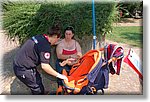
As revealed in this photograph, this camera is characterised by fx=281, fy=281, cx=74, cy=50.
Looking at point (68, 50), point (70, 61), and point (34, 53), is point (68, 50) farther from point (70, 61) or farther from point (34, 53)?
point (34, 53)

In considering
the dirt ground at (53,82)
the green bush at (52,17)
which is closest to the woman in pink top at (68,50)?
the green bush at (52,17)

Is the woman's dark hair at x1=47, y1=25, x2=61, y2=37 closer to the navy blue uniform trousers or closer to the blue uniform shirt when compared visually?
the blue uniform shirt

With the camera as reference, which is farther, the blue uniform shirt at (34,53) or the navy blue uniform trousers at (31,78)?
the navy blue uniform trousers at (31,78)

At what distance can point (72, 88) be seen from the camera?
3.35 meters

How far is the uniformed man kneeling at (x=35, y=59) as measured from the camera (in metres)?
3.18

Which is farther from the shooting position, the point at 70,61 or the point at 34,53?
the point at 70,61

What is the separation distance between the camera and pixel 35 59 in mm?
3258

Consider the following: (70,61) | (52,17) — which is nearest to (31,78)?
(70,61)

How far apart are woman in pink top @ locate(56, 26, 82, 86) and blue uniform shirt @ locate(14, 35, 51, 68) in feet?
0.98

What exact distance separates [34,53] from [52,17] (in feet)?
2.03

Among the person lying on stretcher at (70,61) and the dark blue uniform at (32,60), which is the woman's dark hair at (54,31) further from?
the person lying on stretcher at (70,61)

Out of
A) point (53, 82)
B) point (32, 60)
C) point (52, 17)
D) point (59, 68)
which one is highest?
point (52, 17)

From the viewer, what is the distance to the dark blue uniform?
318cm

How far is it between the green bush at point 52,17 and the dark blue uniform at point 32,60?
16.2 inches
